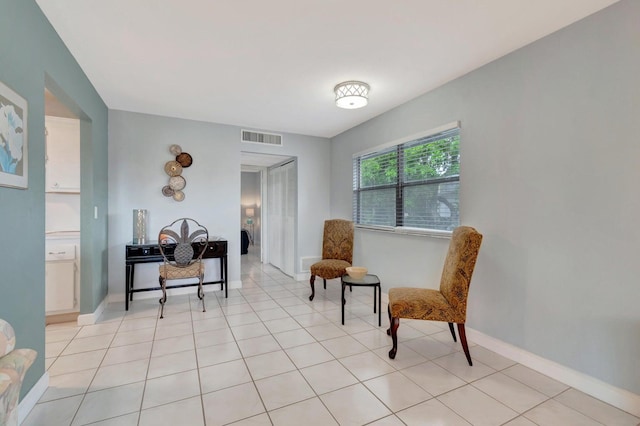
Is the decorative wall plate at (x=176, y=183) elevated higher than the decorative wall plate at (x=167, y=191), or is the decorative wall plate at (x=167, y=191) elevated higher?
the decorative wall plate at (x=176, y=183)

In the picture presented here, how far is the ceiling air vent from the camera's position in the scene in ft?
14.3

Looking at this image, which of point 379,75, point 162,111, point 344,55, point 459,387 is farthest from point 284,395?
point 162,111

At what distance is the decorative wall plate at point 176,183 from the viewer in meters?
3.89

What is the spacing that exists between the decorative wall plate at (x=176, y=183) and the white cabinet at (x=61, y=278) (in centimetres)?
128

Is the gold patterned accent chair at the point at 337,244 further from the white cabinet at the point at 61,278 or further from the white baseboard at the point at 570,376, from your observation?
the white cabinet at the point at 61,278

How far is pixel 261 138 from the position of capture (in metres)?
4.46

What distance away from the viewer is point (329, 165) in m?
5.03

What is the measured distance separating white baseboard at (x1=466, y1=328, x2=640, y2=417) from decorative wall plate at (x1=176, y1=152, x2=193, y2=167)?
13.2 feet

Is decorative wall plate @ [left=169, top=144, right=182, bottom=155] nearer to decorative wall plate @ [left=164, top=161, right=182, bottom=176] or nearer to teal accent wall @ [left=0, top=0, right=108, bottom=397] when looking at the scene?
decorative wall plate @ [left=164, top=161, right=182, bottom=176]

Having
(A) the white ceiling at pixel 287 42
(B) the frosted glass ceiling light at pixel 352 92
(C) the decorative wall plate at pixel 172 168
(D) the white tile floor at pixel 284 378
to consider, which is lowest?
(D) the white tile floor at pixel 284 378

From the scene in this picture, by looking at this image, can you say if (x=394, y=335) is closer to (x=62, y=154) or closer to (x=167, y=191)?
(x=167, y=191)

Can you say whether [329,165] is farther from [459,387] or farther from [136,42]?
[459,387]

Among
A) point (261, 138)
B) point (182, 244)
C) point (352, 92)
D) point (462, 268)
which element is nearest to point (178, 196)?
point (182, 244)

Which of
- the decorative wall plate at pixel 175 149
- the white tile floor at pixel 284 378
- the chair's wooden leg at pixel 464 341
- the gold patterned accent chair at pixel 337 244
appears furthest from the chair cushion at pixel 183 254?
the chair's wooden leg at pixel 464 341
